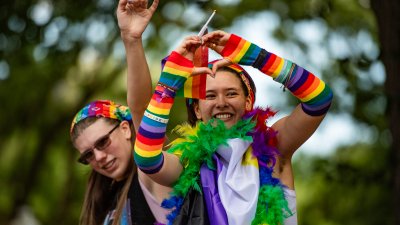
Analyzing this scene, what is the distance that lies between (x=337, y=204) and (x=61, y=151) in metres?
4.80

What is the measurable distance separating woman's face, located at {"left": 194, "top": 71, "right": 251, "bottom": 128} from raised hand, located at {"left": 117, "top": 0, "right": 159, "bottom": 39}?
345 millimetres

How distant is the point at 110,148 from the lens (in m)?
3.76

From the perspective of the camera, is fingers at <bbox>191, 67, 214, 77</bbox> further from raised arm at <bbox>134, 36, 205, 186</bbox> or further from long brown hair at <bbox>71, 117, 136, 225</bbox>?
long brown hair at <bbox>71, 117, 136, 225</bbox>

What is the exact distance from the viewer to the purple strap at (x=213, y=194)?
3014 mm

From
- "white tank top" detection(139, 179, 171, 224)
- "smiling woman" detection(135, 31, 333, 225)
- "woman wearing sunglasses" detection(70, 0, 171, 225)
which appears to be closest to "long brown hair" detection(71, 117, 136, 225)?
"woman wearing sunglasses" detection(70, 0, 171, 225)

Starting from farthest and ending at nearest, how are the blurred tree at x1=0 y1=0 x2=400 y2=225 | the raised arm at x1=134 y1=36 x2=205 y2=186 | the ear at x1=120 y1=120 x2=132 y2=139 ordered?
the blurred tree at x1=0 y1=0 x2=400 y2=225
the ear at x1=120 y1=120 x2=132 y2=139
the raised arm at x1=134 y1=36 x2=205 y2=186

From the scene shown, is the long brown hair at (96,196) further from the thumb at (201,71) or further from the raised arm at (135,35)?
the thumb at (201,71)

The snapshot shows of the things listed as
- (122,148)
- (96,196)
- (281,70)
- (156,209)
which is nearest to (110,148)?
(122,148)

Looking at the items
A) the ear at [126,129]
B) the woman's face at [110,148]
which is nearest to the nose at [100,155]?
the woman's face at [110,148]

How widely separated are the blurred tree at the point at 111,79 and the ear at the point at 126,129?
6.63 feet

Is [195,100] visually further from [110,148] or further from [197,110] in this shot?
[110,148]

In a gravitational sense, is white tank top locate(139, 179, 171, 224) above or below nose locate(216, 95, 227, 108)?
below

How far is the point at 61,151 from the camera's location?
1267cm

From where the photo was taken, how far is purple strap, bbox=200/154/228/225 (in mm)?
3014
